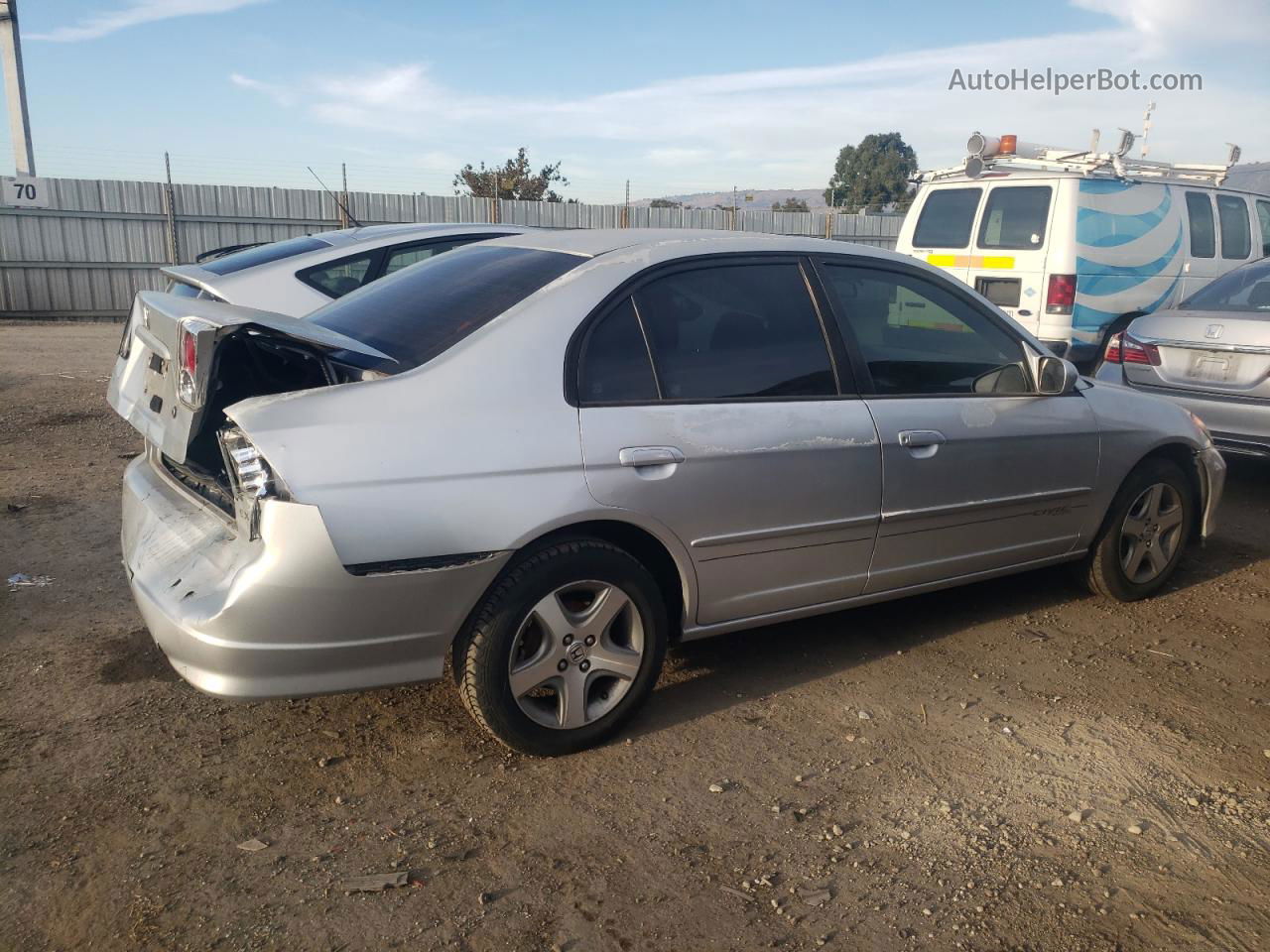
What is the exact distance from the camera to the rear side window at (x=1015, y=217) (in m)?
8.41

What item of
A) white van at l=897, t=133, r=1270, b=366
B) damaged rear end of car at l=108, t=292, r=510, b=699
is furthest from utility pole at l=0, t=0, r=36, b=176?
damaged rear end of car at l=108, t=292, r=510, b=699

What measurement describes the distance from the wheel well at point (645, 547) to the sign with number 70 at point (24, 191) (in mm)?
16217

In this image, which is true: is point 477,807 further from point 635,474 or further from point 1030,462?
point 1030,462

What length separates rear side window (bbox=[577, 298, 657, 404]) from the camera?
3090 mm

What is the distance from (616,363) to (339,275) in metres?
3.81

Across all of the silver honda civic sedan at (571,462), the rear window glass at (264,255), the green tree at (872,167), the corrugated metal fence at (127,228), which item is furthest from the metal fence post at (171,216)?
the green tree at (872,167)

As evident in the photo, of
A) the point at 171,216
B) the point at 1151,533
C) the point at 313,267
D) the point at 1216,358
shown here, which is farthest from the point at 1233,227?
the point at 171,216

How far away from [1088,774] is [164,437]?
9.88ft

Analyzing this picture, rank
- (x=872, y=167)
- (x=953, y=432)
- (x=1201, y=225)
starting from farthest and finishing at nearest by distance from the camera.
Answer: (x=872, y=167)
(x=1201, y=225)
(x=953, y=432)

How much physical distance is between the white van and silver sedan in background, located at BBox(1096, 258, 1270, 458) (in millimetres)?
1485

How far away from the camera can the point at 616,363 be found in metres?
3.16

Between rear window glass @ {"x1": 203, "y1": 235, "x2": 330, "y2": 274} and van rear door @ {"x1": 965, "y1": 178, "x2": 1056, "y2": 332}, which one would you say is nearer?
rear window glass @ {"x1": 203, "y1": 235, "x2": 330, "y2": 274}

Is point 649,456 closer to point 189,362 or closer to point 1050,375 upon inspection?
point 189,362

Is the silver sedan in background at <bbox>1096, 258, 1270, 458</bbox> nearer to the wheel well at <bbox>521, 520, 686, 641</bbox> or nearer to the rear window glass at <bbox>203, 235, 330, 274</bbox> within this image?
the wheel well at <bbox>521, 520, 686, 641</bbox>
